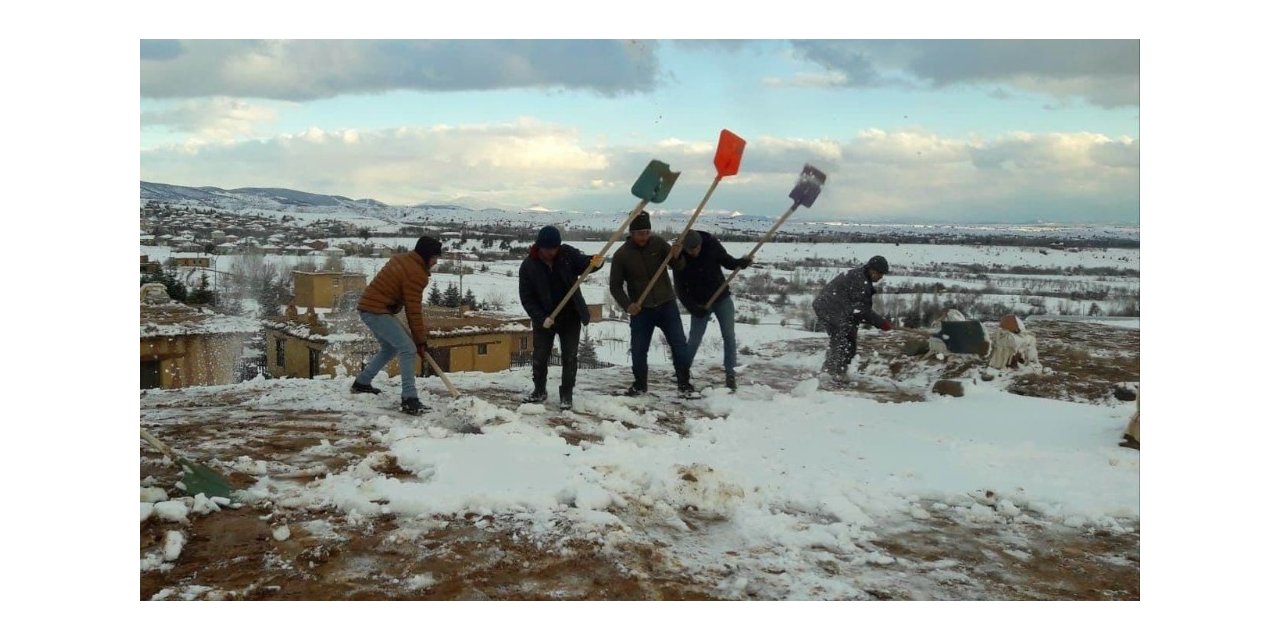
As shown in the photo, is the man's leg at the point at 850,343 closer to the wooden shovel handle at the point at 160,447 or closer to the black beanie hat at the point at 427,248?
the black beanie hat at the point at 427,248

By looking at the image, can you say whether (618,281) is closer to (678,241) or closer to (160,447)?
(678,241)

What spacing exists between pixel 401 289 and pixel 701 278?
1873 millimetres

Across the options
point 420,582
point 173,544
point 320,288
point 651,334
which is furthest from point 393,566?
point 320,288

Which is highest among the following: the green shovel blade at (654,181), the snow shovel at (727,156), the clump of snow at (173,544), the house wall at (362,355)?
the snow shovel at (727,156)

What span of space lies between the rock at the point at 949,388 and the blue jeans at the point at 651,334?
1.64m

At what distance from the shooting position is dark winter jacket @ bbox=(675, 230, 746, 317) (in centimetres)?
528

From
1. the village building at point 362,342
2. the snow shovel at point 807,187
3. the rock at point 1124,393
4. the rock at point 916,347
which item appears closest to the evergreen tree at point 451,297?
the village building at point 362,342

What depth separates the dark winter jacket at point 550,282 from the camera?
4.66 metres

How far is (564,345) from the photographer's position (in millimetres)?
4777

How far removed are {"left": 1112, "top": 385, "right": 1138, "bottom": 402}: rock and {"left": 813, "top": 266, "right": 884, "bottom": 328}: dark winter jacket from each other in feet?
4.66

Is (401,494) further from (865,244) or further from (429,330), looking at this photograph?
(865,244)

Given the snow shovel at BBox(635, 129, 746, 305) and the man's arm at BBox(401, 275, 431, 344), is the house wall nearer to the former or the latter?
the man's arm at BBox(401, 275, 431, 344)

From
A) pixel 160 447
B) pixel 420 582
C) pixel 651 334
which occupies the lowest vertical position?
pixel 420 582

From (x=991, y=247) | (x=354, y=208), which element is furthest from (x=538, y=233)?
(x=991, y=247)
